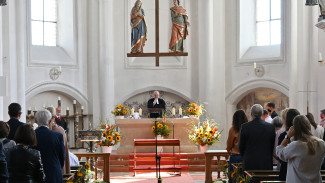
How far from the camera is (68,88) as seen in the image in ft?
63.0

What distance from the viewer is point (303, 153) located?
6191 millimetres

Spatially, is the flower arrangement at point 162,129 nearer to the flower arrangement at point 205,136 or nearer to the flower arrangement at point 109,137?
the flower arrangement at point 205,136

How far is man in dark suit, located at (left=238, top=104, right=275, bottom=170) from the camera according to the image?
8.21 m

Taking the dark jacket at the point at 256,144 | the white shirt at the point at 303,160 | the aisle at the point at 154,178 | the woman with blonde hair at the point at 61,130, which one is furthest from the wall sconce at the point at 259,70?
the white shirt at the point at 303,160

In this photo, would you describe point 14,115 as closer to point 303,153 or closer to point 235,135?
point 235,135

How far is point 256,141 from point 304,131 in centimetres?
213

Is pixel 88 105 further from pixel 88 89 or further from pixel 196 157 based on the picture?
pixel 196 157

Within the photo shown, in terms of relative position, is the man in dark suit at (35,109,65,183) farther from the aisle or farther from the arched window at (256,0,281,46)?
the arched window at (256,0,281,46)

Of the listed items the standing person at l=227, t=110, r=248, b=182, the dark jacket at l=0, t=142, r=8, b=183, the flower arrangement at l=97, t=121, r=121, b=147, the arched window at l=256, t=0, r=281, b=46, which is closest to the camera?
the dark jacket at l=0, t=142, r=8, b=183

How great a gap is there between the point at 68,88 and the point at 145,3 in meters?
4.05

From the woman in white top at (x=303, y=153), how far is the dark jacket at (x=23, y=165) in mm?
2651

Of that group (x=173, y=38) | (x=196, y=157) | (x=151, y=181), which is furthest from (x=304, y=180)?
(x=173, y=38)

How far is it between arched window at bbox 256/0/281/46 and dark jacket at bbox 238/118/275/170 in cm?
1147

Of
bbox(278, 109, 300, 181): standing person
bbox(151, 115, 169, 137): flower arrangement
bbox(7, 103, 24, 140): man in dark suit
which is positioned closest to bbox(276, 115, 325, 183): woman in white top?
bbox(278, 109, 300, 181): standing person
